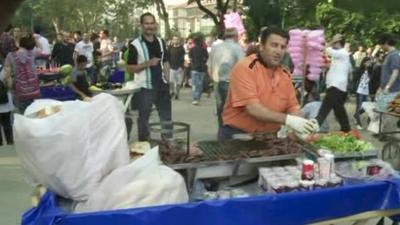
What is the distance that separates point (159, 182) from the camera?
252cm

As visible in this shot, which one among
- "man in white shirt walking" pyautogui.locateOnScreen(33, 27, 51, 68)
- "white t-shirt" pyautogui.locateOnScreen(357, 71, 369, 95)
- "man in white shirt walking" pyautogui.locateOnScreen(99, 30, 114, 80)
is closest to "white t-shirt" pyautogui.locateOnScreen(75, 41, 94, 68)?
"man in white shirt walking" pyautogui.locateOnScreen(33, 27, 51, 68)

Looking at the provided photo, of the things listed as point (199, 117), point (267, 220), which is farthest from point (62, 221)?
point (199, 117)

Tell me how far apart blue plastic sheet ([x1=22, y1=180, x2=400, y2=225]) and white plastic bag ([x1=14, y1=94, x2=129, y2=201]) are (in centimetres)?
12

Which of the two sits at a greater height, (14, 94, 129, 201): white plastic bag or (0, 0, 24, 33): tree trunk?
(0, 0, 24, 33): tree trunk

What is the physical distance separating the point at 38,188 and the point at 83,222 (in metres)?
0.68

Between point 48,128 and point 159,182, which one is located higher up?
point 48,128

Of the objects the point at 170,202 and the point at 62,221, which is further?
the point at 170,202

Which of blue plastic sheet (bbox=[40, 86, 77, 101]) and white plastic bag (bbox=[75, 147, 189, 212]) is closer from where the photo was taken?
white plastic bag (bbox=[75, 147, 189, 212])

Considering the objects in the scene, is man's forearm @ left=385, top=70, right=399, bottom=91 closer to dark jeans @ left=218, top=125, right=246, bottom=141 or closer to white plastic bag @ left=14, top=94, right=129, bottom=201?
dark jeans @ left=218, top=125, right=246, bottom=141

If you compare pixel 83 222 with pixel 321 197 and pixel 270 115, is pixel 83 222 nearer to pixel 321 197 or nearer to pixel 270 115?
pixel 321 197

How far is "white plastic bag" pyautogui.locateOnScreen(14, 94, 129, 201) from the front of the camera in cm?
256

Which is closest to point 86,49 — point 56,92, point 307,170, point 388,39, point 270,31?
point 56,92

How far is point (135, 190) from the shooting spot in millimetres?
2494

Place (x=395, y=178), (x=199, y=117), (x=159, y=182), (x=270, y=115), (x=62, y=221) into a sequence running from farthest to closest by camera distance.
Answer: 1. (x=199, y=117)
2. (x=270, y=115)
3. (x=395, y=178)
4. (x=159, y=182)
5. (x=62, y=221)
